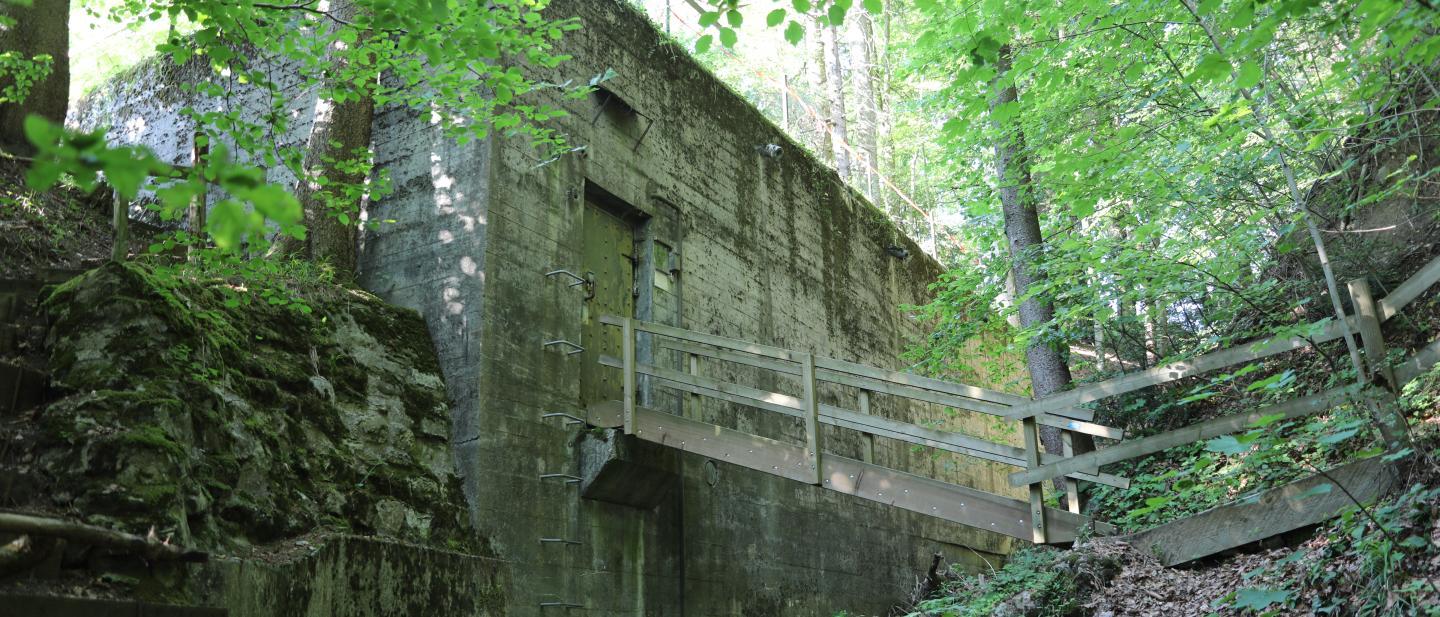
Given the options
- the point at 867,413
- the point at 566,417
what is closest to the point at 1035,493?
the point at 867,413

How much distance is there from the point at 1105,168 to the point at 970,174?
393cm

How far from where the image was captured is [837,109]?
22.0 m

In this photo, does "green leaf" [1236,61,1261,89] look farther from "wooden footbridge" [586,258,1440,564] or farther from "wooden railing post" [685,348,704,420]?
"wooden railing post" [685,348,704,420]

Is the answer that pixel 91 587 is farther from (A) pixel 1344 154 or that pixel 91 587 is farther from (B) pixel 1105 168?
(A) pixel 1344 154

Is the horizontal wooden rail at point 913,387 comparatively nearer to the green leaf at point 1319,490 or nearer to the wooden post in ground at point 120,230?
the green leaf at point 1319,490

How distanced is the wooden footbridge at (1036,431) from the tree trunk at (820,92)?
15.9m

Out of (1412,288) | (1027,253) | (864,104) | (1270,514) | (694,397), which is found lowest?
(1270,514)

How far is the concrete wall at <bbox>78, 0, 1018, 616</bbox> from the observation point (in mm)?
8211

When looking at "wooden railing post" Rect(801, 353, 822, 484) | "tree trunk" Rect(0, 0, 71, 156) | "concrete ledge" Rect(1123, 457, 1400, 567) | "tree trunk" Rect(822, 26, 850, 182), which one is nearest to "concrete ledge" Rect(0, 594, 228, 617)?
"wooden railing post" Rect(801, 353, 822, 484)

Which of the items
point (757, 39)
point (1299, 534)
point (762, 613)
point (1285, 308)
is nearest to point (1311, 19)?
point (1285, 308)

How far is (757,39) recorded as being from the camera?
3303 cm

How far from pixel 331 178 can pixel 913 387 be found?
208 inches

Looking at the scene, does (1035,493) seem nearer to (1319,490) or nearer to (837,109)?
(1319,490)

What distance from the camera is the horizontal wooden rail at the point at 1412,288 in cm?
568
